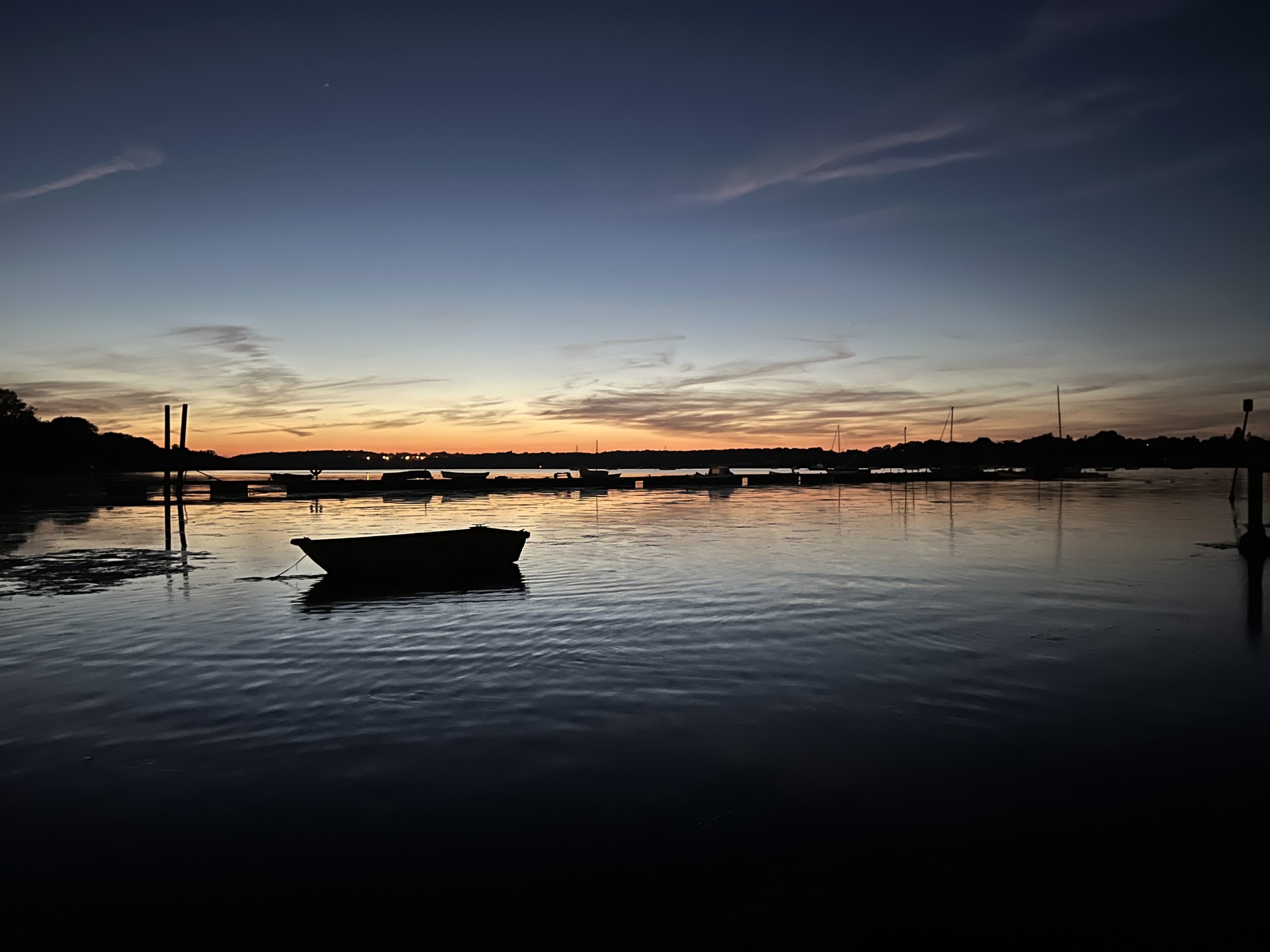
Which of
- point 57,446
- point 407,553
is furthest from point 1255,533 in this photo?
point 57,446

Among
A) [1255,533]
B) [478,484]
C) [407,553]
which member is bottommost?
[1255,533]

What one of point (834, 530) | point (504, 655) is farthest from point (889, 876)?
point (834, 530)

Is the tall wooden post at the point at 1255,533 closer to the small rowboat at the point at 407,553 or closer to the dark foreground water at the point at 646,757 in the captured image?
the dark foreground water at the point at 646,757

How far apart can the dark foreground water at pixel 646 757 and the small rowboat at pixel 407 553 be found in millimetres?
1534

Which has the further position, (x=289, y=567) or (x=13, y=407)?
(x=13, y=407)

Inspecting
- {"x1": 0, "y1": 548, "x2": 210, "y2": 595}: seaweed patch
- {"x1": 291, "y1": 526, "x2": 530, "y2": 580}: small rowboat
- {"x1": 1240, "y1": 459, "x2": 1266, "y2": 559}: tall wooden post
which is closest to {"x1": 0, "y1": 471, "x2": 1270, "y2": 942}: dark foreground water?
{"x1": 0, "y1": 548, "x2": 210, "y2": 595}: seaweed patch

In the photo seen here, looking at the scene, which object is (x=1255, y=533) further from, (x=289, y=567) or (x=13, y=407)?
(x=13, y=407)

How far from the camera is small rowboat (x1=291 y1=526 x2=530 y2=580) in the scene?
21.9m

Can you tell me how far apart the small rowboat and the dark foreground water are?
1.53 metres

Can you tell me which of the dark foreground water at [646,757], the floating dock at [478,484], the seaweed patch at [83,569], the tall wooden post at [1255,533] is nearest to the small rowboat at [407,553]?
the dark foreground water at [646,757]

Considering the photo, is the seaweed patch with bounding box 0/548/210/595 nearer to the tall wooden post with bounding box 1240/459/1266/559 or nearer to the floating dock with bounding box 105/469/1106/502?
the tall wooden post with bounding box 1240/459/1266/559

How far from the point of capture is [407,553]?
73.0 ft

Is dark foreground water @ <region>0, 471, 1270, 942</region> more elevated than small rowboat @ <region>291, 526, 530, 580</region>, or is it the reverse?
small rowboat @ <region>291, 526, 530, 580</region>

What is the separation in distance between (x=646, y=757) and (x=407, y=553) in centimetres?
1508
